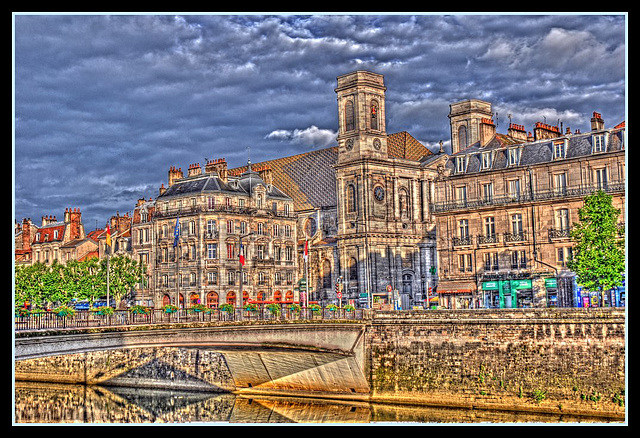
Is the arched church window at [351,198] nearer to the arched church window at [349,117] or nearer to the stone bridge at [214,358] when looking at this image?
the arched church window at [349,117]

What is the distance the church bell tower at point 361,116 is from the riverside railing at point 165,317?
30.9 metres

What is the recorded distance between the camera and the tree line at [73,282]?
78.7m

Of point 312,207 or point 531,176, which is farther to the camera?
point 312,207

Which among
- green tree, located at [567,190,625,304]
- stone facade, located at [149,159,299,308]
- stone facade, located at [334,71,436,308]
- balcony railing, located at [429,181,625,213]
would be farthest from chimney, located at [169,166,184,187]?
green tree, located at [567,190,625,304]

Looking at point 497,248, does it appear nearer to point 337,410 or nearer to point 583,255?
point 583,255

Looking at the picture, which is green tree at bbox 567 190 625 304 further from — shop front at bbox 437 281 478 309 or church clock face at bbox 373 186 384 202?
church clock face at bbox 373 186 384 202

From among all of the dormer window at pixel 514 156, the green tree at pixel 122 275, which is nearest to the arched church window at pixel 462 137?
the dormer window at pixel 514 156

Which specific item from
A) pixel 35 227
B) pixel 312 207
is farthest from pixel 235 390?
pixel 35 227

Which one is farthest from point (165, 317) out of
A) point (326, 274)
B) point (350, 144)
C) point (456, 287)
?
point (326, 274)

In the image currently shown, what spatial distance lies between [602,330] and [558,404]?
4108 millimetres

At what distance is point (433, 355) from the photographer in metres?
48.2

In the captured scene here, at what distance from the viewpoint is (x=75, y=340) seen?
122 ft

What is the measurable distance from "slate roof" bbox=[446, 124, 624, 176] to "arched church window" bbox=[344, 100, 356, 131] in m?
13.2

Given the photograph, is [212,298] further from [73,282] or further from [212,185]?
[73,282]
